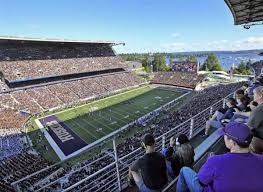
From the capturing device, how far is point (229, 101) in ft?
19.3

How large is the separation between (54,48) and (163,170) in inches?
1901

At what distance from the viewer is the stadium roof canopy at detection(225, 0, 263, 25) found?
9.90 meters

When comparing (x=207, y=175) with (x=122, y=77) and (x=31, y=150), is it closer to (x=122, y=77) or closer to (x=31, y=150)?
(x=31, y=150)

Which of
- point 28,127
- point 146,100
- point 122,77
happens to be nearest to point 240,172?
point 28,127

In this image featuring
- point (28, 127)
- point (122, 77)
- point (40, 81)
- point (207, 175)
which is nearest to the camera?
point (207, 175)

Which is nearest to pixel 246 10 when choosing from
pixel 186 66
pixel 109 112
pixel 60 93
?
pixel 109 112

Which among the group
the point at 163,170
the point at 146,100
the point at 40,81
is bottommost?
the point at 146,100

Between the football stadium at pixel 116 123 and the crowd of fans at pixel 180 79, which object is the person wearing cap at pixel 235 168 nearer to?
the football stadium at pixel 116 123

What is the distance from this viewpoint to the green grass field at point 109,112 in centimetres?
2506

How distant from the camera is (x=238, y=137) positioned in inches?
87.4

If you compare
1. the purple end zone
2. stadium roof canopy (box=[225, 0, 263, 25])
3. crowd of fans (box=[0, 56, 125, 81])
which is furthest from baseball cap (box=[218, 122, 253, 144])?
crowd of fans (box=[0, 56, 125, 81])

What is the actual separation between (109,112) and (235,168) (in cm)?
2964

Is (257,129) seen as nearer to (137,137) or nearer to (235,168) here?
(235,168)

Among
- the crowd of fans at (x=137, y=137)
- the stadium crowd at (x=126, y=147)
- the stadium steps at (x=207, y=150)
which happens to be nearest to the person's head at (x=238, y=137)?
the stadium steps at (x=207, y=150)
